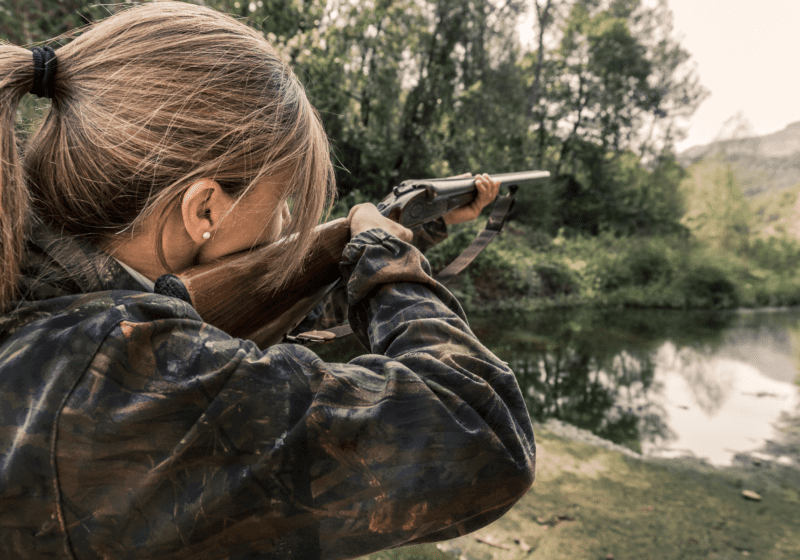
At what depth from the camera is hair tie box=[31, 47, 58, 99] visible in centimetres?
67

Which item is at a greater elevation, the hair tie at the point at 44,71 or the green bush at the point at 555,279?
the hair tie at the point at 44,71

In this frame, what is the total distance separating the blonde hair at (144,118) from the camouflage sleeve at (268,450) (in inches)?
11.4

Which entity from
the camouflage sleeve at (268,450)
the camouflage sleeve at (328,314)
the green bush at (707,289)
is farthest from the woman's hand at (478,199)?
the green bush at (707,289)

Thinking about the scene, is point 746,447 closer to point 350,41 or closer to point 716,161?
point 350,41

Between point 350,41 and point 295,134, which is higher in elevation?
point 350,41

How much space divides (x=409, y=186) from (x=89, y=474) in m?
1.44

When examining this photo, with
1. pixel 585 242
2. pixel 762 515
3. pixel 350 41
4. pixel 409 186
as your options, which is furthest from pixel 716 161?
pixel 409 186

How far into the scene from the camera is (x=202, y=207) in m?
0.80

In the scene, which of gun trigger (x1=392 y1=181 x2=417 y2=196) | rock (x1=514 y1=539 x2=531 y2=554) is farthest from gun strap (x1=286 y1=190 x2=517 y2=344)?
rock (x1=514 y1=539 x2=531 y2=554)

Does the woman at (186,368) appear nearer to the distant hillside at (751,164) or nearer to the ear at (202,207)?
the ear at (202,207)

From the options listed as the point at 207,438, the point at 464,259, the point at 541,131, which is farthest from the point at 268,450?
the point at 541,131

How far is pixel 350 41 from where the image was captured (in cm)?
743

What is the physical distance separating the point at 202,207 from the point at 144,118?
17 centimetres

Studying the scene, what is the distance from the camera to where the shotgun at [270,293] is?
887 mm
